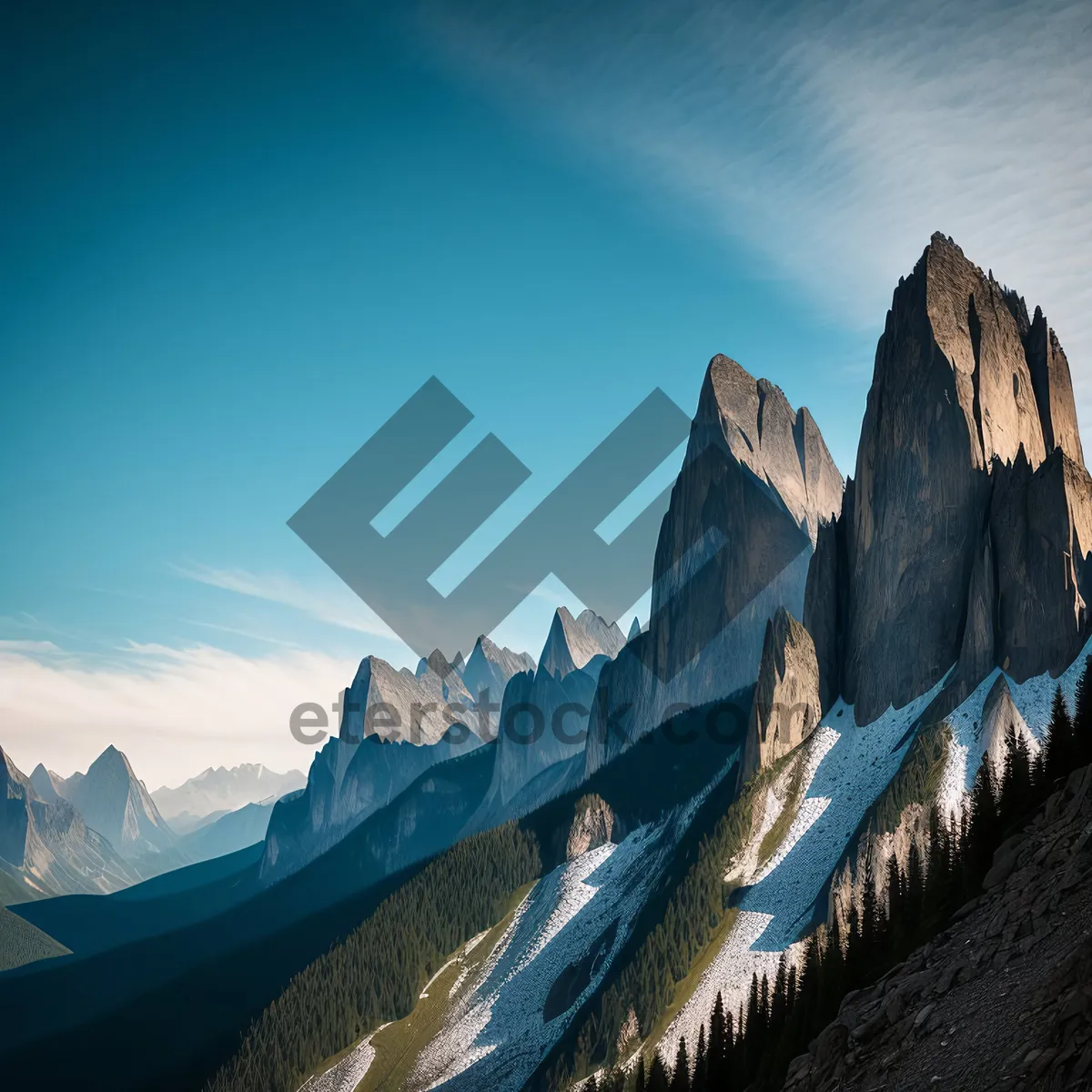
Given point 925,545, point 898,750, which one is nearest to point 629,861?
point 898,750

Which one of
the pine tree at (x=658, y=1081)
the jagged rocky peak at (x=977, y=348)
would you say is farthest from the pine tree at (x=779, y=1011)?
the jagged rocky peak at (x=977, y=348)

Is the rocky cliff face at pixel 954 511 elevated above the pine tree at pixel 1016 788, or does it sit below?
above

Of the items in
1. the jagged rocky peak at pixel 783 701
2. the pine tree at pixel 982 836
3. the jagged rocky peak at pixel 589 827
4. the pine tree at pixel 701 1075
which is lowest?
the pine tree at pixel 701 1075

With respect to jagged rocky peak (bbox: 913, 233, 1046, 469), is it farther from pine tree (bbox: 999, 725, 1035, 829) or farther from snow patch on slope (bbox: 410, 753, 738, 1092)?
pine tree (bbox: 999, 725, 1035, 829)

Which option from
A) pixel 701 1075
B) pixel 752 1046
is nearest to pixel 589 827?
pixel 701 1075

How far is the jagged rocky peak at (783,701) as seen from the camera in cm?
12056

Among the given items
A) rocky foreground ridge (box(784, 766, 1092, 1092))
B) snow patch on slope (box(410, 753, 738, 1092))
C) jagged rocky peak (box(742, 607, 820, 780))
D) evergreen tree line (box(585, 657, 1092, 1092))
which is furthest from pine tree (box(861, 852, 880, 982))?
jagged rocky peak (box(742, 607, 820, 780))

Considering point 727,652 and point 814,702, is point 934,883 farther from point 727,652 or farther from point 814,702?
point 727,652

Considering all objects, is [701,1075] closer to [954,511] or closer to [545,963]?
[545,963]

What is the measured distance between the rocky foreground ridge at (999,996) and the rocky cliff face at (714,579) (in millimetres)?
137982

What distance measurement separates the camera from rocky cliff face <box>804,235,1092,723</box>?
104m

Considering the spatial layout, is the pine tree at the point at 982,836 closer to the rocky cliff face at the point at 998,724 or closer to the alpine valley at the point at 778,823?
the alpine valley at the point at 778,823

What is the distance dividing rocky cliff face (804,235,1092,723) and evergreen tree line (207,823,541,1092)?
5603cm

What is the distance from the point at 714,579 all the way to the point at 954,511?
230 ft
